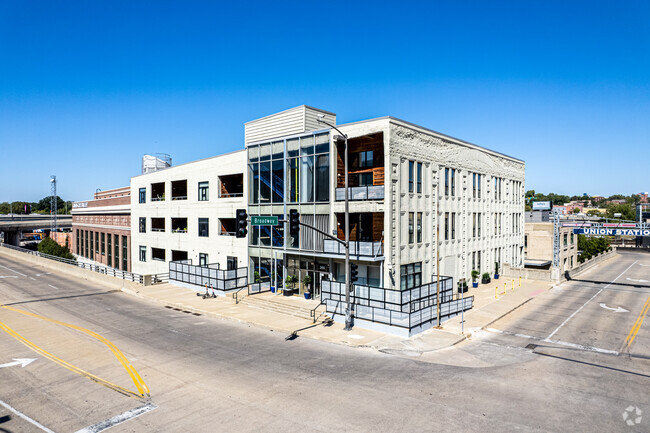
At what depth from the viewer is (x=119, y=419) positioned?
491 inches

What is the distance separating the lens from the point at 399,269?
2819cm

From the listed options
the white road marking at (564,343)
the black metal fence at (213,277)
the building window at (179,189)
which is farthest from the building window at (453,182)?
the building window at (179,189)

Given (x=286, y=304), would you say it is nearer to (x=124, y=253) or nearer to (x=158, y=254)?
(x=158, y=254)

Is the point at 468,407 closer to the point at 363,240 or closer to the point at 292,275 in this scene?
the point at 363,240

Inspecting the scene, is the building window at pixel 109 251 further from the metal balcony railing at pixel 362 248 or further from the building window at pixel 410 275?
the building window at pixel 410 275

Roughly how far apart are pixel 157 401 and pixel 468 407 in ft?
34.4

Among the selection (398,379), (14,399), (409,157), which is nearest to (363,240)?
(409,157)

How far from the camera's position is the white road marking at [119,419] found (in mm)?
11836

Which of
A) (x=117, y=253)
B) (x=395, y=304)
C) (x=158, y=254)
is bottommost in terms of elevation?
(x=117, y=253)

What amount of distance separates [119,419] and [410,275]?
21356mm

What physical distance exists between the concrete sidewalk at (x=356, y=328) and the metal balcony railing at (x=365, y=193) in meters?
8.33

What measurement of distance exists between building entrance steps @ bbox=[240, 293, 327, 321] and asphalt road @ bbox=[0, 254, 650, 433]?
4.10 metres

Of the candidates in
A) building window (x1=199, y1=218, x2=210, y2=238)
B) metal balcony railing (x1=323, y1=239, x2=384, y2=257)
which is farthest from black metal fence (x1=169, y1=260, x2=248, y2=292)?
metal balcony railing (x1=323, y1=239, x2=384, y2=257)

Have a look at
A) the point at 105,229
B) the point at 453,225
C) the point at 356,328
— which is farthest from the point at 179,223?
the point at 453,225
